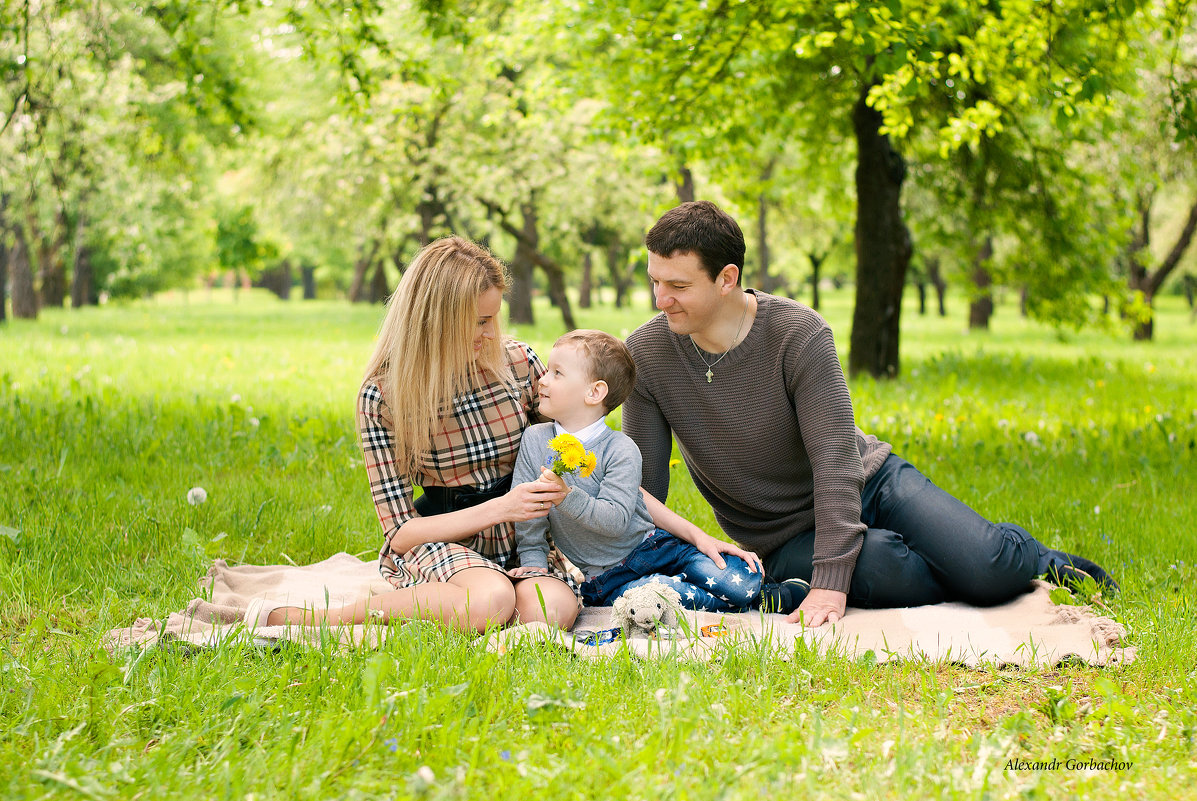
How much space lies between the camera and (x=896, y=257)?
1034 cm

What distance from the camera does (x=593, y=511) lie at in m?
3.40

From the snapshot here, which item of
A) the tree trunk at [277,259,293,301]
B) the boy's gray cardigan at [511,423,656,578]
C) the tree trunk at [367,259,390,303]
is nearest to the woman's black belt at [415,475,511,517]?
the boy's gray cardigan at [511,423,656,578]

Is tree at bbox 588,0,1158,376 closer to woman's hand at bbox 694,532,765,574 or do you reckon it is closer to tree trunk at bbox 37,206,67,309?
woman's hand at bbox 694,532,765,574

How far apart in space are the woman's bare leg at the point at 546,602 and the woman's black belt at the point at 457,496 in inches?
15.2

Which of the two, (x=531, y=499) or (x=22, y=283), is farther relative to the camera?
(x=22, y=283)

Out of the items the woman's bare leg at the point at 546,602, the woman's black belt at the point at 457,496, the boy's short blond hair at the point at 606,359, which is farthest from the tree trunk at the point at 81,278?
the woman's bare leg at the point at 546,602

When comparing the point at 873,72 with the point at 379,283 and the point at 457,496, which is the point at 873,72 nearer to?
the point at 457,496

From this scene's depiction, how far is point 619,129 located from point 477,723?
282 inches

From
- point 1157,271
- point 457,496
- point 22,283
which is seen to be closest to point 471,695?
point 457,496

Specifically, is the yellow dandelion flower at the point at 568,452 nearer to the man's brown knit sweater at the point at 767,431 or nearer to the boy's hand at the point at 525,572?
the boy's hand at the point at 525,572

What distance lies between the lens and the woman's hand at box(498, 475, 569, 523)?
3217 millimetres

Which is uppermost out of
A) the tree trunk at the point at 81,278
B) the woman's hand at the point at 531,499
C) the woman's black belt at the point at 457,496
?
the tree trunk at the point at 81,278

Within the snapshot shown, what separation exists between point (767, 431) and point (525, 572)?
1110 mm

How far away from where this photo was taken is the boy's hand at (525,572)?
3566mm
